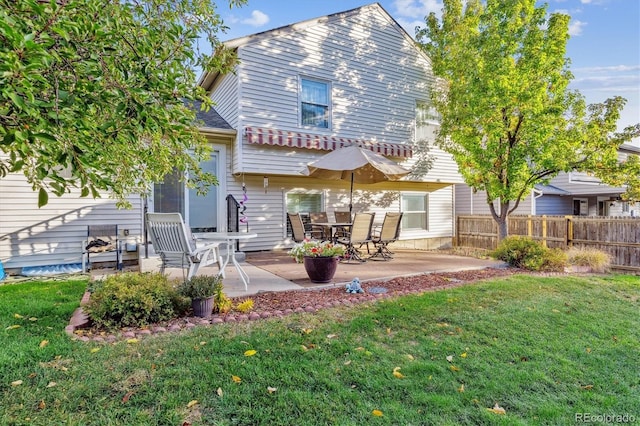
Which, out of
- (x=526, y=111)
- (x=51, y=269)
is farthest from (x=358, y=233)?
(x=51, y=269)

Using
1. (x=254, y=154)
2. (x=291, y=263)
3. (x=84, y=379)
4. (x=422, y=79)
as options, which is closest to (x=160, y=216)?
(x=84, y=379)

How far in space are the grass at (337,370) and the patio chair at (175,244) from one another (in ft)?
4.19

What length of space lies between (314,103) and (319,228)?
11.7 feet

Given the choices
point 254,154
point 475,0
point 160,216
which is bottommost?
point 160,216

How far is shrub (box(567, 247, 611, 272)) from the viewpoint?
347 inches

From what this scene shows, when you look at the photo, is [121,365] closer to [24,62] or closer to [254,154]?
[24,62]

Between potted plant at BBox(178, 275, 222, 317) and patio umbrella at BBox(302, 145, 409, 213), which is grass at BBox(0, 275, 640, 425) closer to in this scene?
potted plant at BBox(178, 275, 222, 317)

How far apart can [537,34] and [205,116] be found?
910 centimetres

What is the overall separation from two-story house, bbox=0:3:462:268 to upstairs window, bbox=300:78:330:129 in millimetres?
29

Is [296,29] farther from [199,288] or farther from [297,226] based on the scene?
[199,288]

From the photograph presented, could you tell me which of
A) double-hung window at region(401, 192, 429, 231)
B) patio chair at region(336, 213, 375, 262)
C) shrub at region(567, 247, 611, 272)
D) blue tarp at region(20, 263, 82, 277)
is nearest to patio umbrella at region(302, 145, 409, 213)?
patio chair at region(336, 213, 375, 262)

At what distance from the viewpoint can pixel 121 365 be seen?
9.33 ft

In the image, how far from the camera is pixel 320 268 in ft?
18.9

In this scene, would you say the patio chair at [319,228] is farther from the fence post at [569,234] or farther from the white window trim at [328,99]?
the fence post at [569,234]
